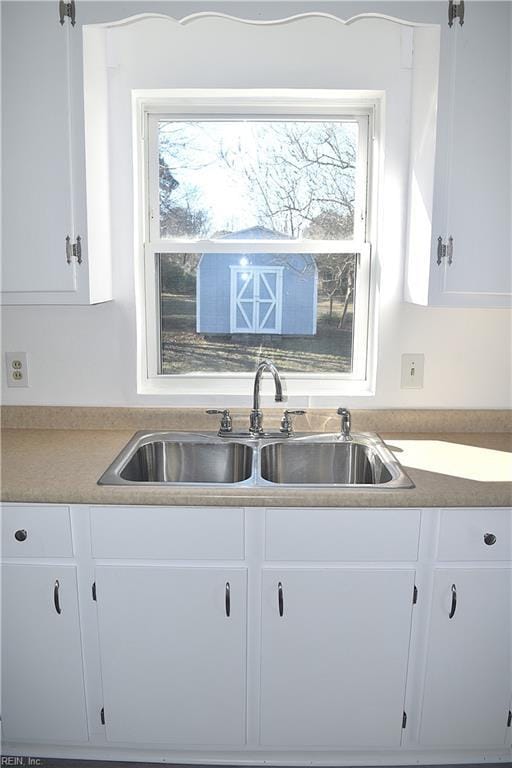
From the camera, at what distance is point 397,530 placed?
5.59 ft

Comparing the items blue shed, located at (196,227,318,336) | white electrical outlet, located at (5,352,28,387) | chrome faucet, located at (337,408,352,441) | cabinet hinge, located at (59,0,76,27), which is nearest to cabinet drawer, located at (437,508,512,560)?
chrome faucet, located at (337,408,352,441)

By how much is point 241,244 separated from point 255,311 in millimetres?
249

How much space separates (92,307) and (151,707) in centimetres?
130

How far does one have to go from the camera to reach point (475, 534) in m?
1.72

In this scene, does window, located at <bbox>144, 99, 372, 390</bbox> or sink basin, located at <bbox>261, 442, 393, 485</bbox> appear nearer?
sink basin, located at <bbox>261, 442, 393, 485</bbox>

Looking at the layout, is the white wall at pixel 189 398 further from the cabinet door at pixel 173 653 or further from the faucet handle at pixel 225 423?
the cabinet door at pixel 173 653

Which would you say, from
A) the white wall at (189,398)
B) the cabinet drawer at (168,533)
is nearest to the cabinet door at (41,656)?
the cabinet drawer at (168,533)

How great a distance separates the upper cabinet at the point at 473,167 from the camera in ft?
5.92

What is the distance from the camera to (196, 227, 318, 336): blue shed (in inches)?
90.4

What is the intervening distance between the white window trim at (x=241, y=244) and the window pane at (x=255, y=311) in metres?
0.03

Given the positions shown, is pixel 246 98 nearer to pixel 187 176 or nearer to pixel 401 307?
pixel 187 176

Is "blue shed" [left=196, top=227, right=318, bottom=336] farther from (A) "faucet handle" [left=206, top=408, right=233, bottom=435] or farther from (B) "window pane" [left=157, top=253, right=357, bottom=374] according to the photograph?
(A) "faucet handle" [left=206, top=408, right=233, bottom=435]

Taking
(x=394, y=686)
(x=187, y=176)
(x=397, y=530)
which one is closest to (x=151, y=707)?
(x=394, y=686)

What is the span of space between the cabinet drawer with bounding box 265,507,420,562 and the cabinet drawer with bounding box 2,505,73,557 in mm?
553
